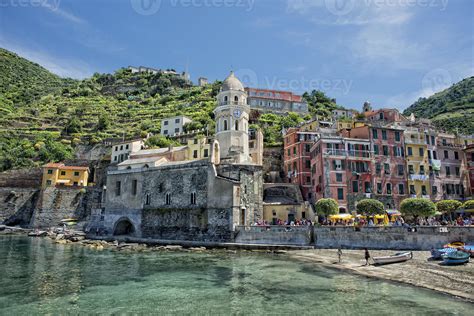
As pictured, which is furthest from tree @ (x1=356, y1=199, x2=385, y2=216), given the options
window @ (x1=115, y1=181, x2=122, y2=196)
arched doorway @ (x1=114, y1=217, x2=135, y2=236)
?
window @ (x1=115, y1=181, x2=122, y2=196)

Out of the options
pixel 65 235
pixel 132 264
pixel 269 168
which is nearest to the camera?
pixel 132 264

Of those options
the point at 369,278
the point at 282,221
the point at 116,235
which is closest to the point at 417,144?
the point at 282,221

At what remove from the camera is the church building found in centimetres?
3132

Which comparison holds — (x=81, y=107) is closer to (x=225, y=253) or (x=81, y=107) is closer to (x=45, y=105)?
(x=45, y=105)

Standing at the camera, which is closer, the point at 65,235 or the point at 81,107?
the point at 65,235

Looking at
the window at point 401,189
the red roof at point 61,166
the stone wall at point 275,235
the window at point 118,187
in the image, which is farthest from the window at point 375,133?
the red roof at point 61,166

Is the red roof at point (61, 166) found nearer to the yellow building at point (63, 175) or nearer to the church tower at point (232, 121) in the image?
the yellow building at point (63, 175)

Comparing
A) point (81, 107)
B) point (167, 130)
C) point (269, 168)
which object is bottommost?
point (269, 168)

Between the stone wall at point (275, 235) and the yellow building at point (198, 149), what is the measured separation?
14458mm

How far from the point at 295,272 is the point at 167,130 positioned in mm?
48423

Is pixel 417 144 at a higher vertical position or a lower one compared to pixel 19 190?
higher

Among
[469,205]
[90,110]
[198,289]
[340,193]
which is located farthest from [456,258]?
[90,110]

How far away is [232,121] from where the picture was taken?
38.9m

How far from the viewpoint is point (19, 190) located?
154 ft
